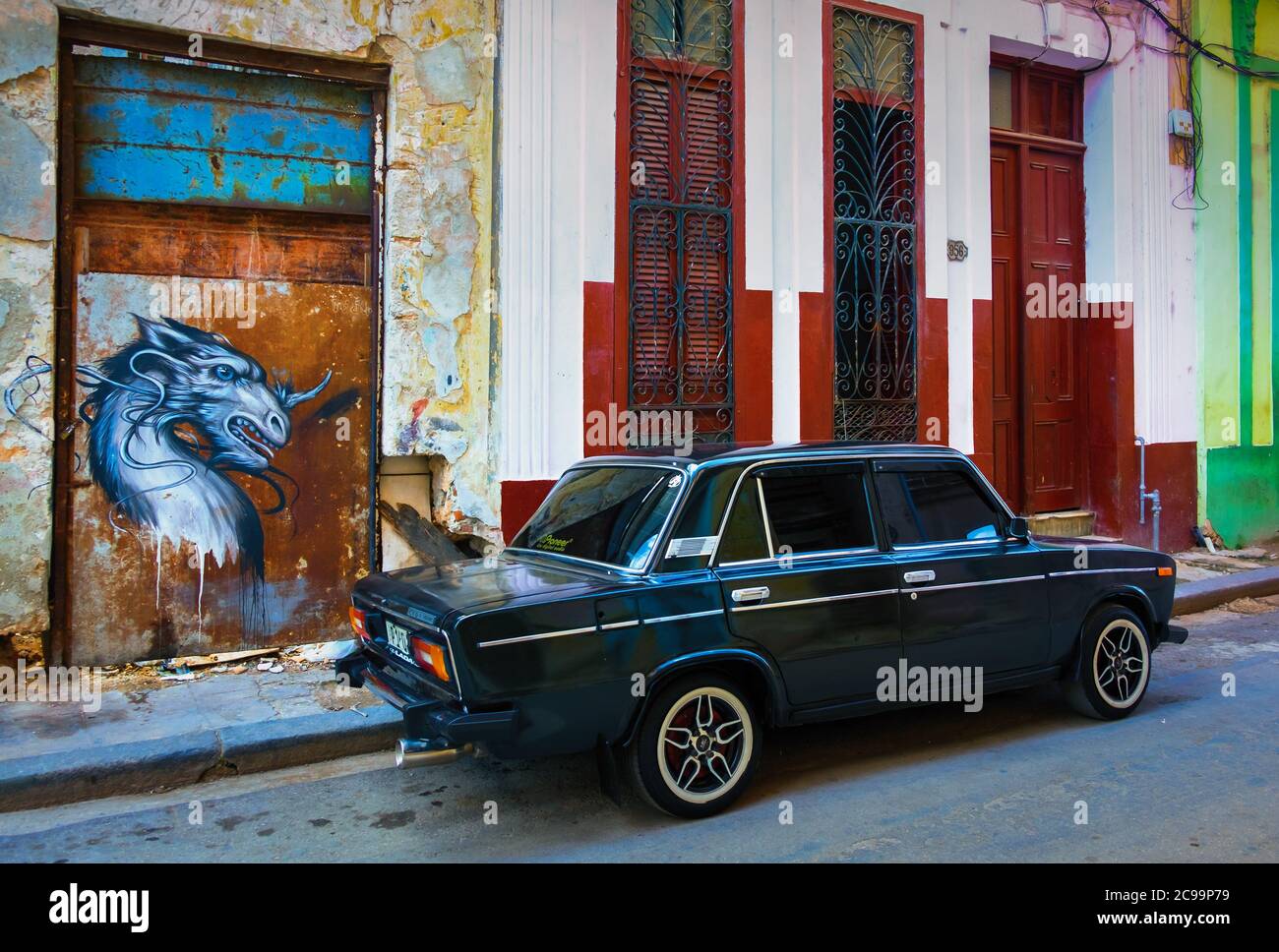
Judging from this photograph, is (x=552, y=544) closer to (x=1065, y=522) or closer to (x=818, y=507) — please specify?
(x=818, y=507)

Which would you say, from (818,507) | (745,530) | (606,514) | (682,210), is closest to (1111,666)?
(818,507)

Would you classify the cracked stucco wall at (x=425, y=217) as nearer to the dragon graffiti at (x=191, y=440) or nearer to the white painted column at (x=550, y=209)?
the white painted column at (x=550, y=209)

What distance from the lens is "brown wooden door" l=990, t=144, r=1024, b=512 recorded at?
35.4 ft

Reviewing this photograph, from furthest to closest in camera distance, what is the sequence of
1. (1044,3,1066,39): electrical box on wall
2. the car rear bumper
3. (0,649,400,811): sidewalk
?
(1044,3,1066,39): electrical box on wall, (0,649,400,811): sidewalk, the car rear bumper

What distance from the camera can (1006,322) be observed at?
1089 centimetres

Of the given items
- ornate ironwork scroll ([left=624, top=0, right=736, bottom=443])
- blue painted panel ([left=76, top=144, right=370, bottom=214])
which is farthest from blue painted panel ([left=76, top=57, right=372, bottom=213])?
ornate ironwork scroll ([left=624, top=0, right=736, bottom=443])

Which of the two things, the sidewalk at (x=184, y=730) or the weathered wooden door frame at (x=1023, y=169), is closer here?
the sidewalk at (x=184, y=730)

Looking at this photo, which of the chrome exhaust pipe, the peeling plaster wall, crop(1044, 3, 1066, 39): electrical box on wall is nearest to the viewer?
the chrome exhaust pipe

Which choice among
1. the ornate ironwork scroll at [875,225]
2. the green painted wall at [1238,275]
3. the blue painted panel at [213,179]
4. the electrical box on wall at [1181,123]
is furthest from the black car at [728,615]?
the electrical box on wall at [1181,123]

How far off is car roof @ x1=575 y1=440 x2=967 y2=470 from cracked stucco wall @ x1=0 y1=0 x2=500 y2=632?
7.56 feet

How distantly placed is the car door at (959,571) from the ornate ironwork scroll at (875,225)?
12.6ft

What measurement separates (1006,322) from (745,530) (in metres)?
7.09

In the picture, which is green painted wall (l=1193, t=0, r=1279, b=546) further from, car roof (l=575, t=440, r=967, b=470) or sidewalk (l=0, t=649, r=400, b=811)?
sidewalk (l=0, t=649, r=400, b=811)

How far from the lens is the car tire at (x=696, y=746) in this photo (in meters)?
4.45
